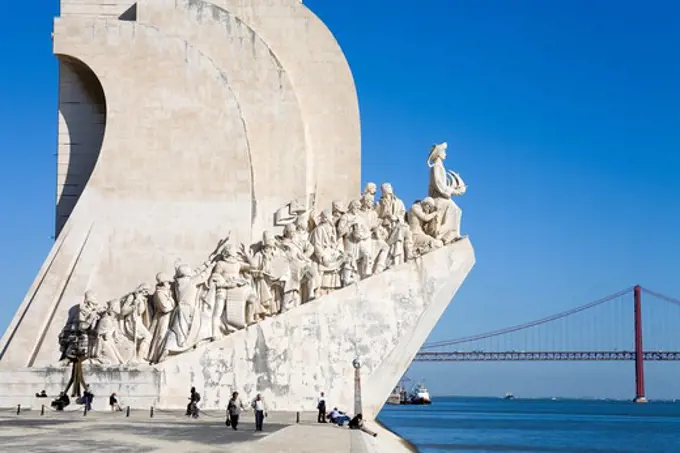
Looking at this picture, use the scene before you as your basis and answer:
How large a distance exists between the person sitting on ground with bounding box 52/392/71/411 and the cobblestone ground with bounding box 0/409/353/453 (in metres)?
0.12

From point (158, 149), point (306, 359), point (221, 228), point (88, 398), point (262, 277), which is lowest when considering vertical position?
point (88, 398)

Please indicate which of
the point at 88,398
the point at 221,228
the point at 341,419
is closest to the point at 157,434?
the point at 341,419

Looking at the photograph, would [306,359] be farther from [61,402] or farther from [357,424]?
[61,402]

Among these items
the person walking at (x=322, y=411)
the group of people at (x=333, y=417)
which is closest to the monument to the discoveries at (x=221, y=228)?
the group of people at (x=333, y=417)

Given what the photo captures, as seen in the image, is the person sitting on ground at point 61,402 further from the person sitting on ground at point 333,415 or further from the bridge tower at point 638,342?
the bridge tower at point 638,342

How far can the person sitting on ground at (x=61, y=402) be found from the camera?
Result: 1791 centimetres

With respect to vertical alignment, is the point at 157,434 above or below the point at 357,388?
below

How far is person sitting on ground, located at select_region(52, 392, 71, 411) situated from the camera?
1791 centimetres

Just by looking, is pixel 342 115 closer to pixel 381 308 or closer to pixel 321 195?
pixel 321 195

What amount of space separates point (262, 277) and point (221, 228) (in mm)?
1403

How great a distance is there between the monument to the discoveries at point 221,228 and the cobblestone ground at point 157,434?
1.11 m

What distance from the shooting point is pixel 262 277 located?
19.7 m

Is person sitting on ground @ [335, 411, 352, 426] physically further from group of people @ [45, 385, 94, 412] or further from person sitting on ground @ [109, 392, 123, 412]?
group of people @ [45, 385, 94, 412]

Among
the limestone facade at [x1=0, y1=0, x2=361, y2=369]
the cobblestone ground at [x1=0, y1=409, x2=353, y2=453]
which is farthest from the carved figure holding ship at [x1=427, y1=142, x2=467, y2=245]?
the cobblestone ground at [x1=0, y1=409, x2=353, y2=453]
